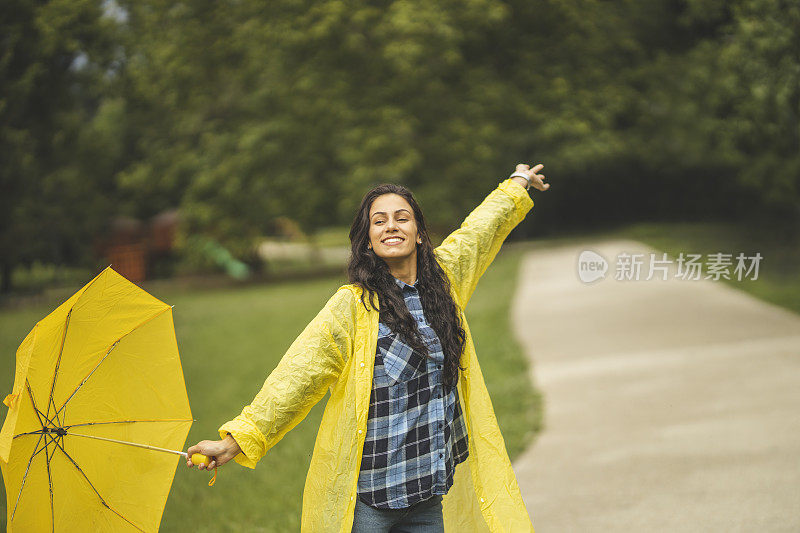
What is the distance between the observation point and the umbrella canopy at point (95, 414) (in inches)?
81.7

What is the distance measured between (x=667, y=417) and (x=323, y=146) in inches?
562

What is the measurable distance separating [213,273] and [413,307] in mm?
18273

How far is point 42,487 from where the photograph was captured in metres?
2.14

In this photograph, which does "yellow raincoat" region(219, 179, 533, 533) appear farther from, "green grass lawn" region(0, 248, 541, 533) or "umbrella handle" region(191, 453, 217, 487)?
"green grass lawn" region(0, 248, 541, 533)

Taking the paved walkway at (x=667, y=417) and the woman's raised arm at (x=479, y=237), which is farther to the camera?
the paved walkway at (x=667, y=417)

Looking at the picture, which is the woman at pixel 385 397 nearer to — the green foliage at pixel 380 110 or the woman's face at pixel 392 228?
the woman's face at pixel 392 228

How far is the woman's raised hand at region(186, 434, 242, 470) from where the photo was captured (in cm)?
194

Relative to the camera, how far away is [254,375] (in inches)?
326

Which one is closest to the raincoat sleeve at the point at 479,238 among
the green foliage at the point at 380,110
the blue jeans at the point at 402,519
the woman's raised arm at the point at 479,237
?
the woman's raised arm at the point at 479,237

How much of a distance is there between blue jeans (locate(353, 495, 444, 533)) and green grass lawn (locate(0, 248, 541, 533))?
1.93 meters

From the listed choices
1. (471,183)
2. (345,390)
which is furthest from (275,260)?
(345,390)

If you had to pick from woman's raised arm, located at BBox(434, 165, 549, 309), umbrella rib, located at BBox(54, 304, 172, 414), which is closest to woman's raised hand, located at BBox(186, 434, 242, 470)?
umbrella rib, located at BBox(54, 304, 172, 414)

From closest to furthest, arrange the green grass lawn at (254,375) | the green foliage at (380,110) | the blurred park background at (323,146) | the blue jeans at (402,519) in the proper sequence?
the blue jeans at (402,519) < the green grass lawn at (254,375) < the blurred park background at (323,146) < the green foliage at (380,110)

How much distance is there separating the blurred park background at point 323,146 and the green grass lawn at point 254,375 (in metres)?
0.04
